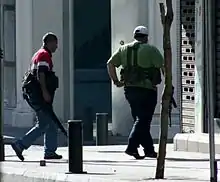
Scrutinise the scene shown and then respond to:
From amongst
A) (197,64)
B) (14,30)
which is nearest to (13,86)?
(14,30)

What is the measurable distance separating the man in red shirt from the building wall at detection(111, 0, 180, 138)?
629cm

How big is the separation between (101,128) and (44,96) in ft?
11.0

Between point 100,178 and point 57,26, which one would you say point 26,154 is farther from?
point 57,26

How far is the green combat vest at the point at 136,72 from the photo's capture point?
44.7ft

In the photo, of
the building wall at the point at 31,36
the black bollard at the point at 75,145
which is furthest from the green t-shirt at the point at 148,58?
the building wall at the point at 31,36

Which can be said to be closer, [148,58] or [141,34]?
[148,58]

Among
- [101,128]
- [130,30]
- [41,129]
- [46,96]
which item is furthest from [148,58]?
[130,30]

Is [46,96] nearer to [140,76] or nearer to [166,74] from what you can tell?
[140,76]

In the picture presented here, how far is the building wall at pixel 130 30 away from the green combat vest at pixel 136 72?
6738 millimetres

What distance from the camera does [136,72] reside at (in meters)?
13.6

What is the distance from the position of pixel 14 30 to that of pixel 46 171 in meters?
11.5

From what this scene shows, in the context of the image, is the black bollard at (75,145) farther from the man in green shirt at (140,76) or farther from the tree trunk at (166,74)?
the man in green shirt at (140,76)

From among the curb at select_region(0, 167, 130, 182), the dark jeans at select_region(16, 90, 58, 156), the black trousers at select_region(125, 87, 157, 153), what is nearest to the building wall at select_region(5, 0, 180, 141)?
the dark jeans at select_region(16, 90, 58, 156)

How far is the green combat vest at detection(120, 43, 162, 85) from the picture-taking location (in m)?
13.6
